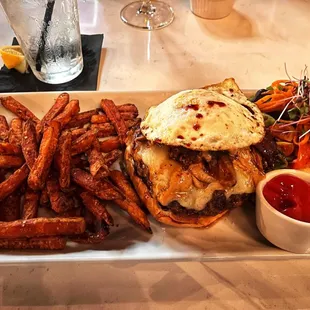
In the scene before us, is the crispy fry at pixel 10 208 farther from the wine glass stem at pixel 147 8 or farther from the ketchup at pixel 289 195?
the wine glass stem at pixel 147 8

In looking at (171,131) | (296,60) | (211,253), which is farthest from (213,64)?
Answer: (211,253)

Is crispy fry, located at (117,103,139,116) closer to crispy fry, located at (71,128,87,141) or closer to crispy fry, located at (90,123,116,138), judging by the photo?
crispy fry, located at (90,123,116,138)

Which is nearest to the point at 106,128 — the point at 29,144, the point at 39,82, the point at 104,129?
the point at 104,129

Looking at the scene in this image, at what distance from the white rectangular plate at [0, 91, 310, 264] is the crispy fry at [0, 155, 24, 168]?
35 cm

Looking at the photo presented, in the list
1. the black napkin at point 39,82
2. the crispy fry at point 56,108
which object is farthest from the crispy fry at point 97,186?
the black napkin at point 39,82

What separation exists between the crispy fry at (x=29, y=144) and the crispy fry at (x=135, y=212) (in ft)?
1.13

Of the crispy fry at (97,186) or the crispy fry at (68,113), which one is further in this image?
the crispy fry at (68,113)

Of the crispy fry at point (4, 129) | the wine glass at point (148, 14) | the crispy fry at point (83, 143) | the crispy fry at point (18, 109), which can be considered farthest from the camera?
the wine glass at point (148, 14)

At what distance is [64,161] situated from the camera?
143cm

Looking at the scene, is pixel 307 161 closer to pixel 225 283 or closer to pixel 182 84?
pixel 225 283

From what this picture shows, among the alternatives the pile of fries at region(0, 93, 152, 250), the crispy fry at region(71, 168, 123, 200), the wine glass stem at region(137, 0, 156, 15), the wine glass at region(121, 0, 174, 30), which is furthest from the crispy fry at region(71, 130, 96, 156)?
the wine glass stem at region(137, 0, 156, 15)

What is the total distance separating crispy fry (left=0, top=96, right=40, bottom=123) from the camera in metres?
1.73

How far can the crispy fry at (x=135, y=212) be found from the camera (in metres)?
1.38

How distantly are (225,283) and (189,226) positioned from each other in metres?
0.26
